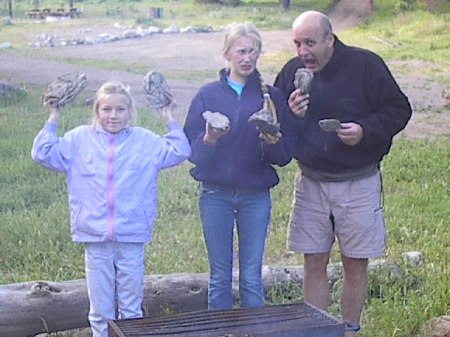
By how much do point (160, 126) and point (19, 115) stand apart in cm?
197

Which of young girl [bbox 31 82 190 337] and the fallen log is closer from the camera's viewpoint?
young girl [bbox 31 82 190 337]

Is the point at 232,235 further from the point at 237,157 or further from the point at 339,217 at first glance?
the point at 339,217

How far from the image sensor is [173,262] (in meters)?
4.96

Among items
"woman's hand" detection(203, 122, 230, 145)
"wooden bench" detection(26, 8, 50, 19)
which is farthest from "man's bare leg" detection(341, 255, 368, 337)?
"wooden bench" detection(26, 8, 50, 19)

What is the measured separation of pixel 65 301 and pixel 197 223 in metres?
1.82

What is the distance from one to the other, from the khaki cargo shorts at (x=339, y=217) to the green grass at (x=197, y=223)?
530mm

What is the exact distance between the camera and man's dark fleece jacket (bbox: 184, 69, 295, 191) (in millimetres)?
3520

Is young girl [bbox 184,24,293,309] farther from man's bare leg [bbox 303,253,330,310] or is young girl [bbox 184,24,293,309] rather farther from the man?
man's bare leg [bbox 303,253,330,310]

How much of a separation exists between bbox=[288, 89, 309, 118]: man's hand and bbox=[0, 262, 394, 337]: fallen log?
1.03 metres

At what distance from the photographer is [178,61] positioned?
41.1ft

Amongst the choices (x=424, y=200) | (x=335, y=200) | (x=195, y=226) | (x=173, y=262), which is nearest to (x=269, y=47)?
(x=424, y=200)

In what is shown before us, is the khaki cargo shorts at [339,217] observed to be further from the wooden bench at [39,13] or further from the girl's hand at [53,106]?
the wooden bench at [39,13]

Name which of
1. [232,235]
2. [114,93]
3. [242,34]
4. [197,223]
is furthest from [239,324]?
[197,223]

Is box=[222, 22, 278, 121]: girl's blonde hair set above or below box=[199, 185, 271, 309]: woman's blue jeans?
above
